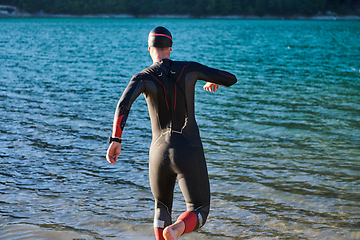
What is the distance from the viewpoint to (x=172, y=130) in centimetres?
464

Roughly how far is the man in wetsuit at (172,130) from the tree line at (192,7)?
17066 centimetres

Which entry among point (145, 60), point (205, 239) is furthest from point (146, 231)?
point (145, 60)

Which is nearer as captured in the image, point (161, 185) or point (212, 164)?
point (161, 185)

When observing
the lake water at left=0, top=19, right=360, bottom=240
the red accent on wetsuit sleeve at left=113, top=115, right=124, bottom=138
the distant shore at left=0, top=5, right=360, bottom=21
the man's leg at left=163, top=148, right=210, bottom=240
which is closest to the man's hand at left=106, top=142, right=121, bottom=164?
the red accent on wetsuit sleeve at left=113, top=115, right=124, bottom=138

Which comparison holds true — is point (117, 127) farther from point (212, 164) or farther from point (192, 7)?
point (192, 7)

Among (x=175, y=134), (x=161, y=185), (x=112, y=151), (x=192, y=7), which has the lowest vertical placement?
(x=161, y=185)

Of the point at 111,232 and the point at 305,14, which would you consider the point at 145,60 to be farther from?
the point at 305,14

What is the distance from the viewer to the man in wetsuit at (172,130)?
454 centimetres

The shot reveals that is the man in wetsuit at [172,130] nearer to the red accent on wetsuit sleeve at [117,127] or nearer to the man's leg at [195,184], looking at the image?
the man's leg at [195,184]

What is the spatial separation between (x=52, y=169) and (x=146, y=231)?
3718 millimetres

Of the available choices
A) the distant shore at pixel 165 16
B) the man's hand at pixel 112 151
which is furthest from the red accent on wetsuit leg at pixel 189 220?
the distant shore at pixel 165 16

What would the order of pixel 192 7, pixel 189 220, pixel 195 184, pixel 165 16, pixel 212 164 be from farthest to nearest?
1. pixel 192 7
2. pixel 165 16
3. pixel 212 164
4. pixel 195 184
5. pixel 189 220

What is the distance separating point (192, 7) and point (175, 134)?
176 meters

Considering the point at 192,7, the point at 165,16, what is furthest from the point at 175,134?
the point at 192,7
